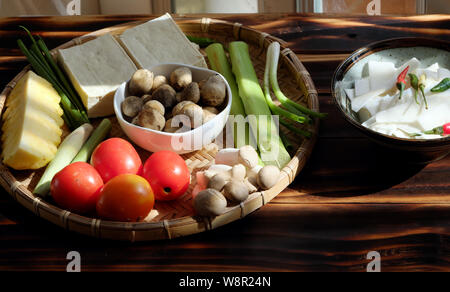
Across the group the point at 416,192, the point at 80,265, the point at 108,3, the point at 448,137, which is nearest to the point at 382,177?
the point at 416,192

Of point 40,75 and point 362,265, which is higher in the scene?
point 40,75

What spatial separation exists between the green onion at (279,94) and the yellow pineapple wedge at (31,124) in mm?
686

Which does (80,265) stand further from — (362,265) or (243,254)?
(362,265)

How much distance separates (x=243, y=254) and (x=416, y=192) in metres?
0.51

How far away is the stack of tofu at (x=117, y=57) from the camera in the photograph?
172cm

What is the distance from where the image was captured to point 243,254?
131cm

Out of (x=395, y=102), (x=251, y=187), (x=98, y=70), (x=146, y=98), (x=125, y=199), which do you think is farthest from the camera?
(x=98, y=70)

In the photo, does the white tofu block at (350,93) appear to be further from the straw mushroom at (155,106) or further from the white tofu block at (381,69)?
the straw mushroom at (155,106)

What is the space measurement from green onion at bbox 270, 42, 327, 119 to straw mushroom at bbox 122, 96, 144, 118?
17.5 inches

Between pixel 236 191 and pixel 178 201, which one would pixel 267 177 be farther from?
pixel 178 201

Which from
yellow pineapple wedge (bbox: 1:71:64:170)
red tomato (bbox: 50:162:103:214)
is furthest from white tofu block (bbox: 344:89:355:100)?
yellow pineapple wedge (bbox: 1:71:64:170)

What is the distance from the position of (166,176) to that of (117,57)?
61 centimetres

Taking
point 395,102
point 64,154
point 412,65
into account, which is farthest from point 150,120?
point 412,65

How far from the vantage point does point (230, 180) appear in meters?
1.39
